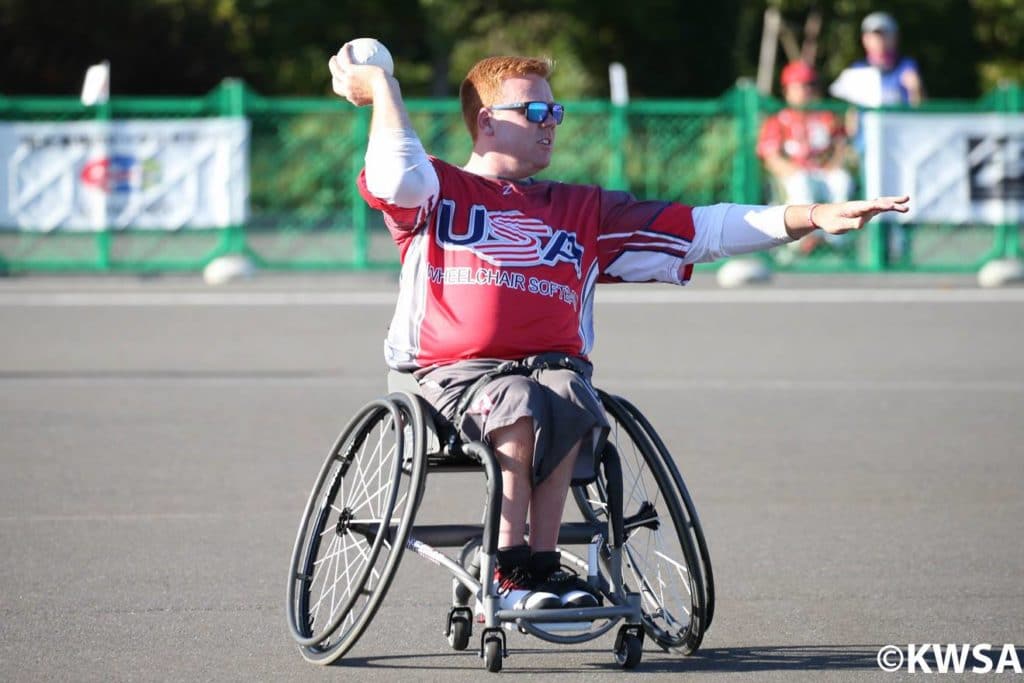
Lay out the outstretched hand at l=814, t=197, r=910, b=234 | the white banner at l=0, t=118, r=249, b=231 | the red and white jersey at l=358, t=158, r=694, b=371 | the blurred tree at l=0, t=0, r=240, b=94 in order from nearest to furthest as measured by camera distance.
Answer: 1. the outstretched hand at l=814, t=197, r=910, b=234
2. the red and white jersey at l=358, t=158, r=694, b=371
3. the white banner at l=0, t=118, r=249, b=231
4. the blurred tree at l=0, t=0, r=240, b=94

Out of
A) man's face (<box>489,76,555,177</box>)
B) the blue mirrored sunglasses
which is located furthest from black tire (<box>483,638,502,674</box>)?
the blue mirrored sunglasses

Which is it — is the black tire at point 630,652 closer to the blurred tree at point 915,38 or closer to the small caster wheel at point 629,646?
the small caster wheel at point 629,646

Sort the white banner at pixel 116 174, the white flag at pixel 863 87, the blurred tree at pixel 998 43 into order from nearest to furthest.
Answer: the white banner at pixel 116 174 → the white flag at pixel 863 87 → the blurred tree at pixel 998 43

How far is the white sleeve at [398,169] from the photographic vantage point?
4.54 meters

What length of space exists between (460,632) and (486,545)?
0.52 m

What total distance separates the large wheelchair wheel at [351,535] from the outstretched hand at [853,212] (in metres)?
1.18

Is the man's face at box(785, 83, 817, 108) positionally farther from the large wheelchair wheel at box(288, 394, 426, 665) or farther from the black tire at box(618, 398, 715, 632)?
the black tire at box(618, 398, 715, 632)

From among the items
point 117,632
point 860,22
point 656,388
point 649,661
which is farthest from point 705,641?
point 860,22

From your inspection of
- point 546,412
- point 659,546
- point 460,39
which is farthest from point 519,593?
point 460,39

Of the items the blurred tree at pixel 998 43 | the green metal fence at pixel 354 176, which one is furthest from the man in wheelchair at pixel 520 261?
the blurred tree at pixel 998 43

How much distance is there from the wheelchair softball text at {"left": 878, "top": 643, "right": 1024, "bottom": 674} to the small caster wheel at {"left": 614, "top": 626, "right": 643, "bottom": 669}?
656 millimetres

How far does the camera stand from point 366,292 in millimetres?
15500

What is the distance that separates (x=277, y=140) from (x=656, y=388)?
328 inches

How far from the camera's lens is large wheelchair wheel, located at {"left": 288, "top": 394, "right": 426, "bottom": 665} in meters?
4.41
